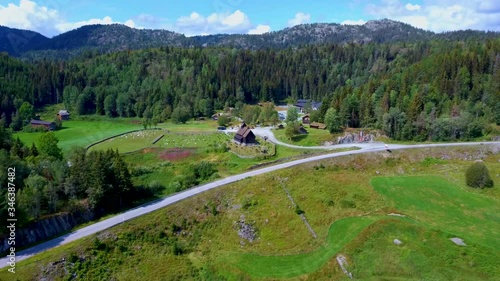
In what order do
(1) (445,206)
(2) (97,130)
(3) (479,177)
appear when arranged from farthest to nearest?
(2) (97,130), (3) (479,177), (1) (445,206)

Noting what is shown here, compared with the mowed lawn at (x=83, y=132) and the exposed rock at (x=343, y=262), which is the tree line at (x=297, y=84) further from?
the exposed rock at (x=343, y=262)

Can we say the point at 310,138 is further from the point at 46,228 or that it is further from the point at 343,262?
the point at 46,228

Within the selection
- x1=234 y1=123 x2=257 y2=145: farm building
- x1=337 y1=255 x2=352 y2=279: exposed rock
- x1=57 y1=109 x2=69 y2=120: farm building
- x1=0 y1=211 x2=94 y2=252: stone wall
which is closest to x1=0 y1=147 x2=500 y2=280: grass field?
x1=337 y1=255 x2=352 y2=279: exposed rock

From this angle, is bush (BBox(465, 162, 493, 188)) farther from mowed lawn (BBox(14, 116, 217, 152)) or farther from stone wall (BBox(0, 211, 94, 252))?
mowed lawn (BBox(14, 116, 217, 152))

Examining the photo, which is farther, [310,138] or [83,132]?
[83,132]

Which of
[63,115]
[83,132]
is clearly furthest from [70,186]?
[63,115]

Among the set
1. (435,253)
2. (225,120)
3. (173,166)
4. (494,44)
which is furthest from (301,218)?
(494,44)

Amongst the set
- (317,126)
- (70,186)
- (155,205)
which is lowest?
(155,205)
